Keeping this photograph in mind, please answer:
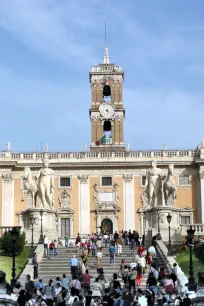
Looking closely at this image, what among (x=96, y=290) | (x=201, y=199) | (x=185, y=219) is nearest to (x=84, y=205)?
(x=185, y=219)

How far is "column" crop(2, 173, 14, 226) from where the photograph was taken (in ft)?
210

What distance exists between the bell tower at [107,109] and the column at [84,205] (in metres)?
7.30

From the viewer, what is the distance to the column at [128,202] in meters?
64.6

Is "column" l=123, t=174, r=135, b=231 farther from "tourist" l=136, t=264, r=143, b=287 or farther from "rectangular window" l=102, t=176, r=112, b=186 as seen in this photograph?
"tourist" l=136, t=264, r=143, b=287

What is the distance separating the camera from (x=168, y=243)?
38.4m

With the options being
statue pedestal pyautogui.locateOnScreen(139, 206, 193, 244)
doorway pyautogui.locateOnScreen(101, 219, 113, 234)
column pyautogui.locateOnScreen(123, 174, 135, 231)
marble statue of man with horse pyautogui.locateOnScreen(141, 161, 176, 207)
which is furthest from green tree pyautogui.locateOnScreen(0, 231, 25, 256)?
column pyautogui.locateOnScreen(123, 174, 135, 231)

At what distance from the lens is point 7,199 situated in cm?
6462

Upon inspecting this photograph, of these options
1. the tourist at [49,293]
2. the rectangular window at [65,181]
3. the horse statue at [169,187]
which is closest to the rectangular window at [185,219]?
the rectangular window at [65,181]

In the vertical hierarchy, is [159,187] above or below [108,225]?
above

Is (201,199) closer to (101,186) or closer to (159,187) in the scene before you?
(101,186)

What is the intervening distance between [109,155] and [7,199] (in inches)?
402

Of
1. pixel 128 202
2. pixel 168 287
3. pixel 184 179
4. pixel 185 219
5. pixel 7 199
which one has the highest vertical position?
pixel 184 179

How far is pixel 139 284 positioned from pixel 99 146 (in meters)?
Result: 45.4

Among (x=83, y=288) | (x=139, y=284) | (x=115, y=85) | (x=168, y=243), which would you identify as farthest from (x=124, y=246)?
(x=115, y=85)
